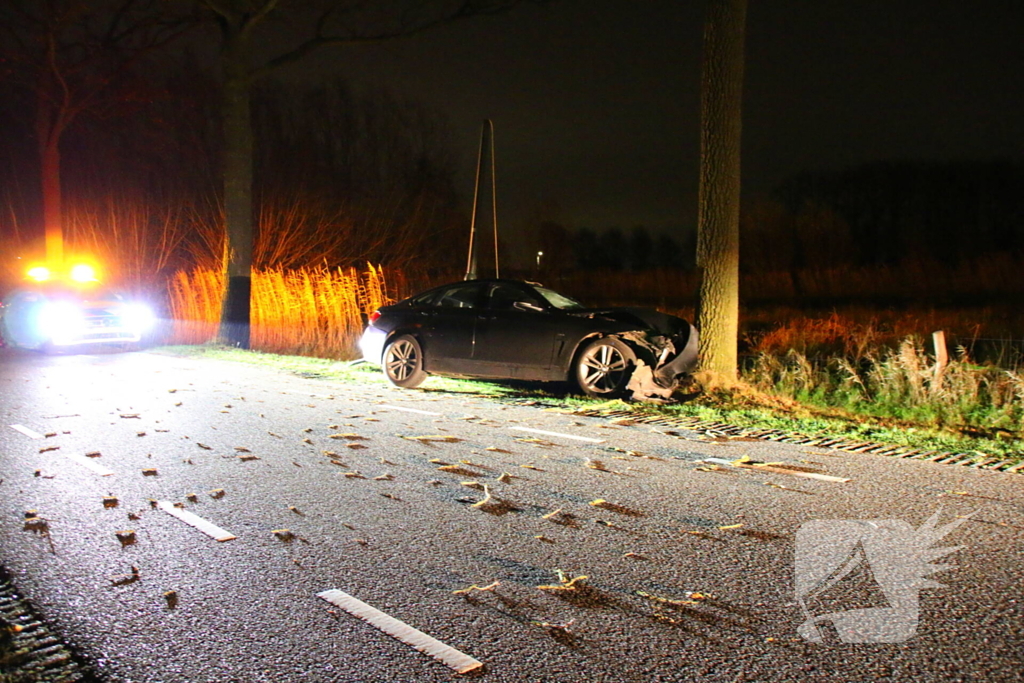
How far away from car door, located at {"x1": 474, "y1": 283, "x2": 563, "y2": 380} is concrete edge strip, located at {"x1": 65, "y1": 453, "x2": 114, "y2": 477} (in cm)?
546

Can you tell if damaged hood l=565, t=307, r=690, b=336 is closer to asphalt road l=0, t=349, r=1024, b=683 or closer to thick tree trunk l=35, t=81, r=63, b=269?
asphalt road l=0, t=349, r=1024, b=683

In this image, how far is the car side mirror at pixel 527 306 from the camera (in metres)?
11.1

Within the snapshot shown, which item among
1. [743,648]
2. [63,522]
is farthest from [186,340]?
[743,648]

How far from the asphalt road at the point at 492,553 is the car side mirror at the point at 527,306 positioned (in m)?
3.16

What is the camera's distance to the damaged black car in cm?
1038

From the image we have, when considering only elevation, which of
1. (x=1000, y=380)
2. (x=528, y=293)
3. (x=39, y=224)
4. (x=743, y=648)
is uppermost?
(x=39, y=224)

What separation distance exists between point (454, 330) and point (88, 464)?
5763mm

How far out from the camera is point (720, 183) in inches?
422

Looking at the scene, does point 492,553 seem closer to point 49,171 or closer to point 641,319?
point 641,319

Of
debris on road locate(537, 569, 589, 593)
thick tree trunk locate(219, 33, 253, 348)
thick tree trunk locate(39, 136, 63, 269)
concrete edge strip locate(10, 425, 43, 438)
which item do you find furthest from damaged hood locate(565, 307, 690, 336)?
thick tree trunk locate(39, 136, 63, 269)

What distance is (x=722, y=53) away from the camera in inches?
417

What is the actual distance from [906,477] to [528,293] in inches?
240

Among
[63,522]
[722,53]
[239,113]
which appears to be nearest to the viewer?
[63,522]

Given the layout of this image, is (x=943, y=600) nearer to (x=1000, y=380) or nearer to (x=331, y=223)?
Answer: (x=1000, y=380)
